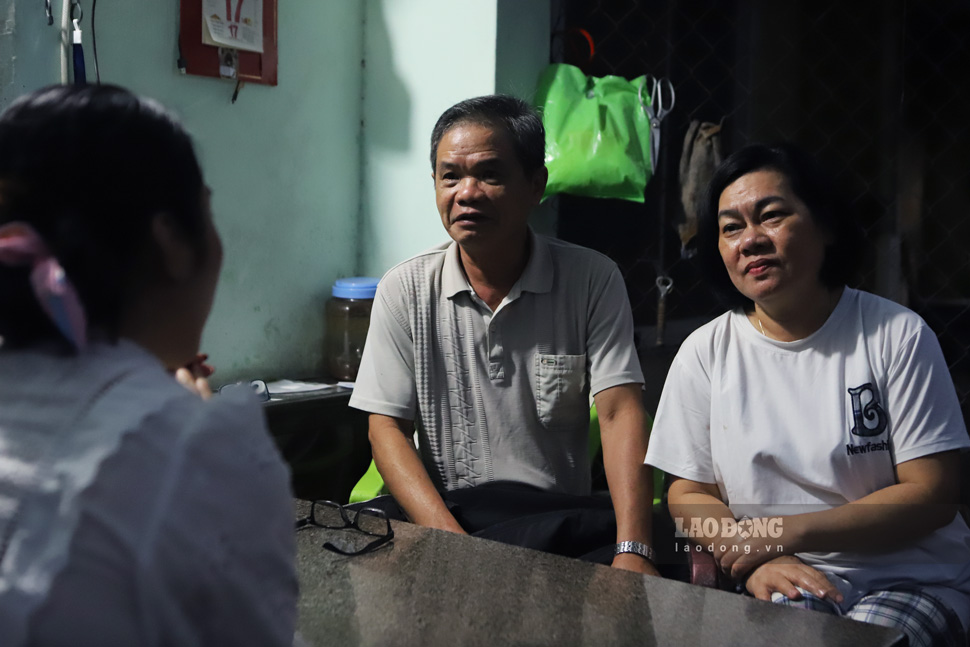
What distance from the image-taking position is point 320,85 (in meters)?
2.92

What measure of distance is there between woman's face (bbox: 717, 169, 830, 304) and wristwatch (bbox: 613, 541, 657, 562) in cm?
52

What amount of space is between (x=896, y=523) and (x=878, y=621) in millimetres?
176

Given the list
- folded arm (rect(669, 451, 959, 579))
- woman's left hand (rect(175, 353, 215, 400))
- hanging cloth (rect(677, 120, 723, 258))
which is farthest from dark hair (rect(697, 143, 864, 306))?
woman's left hand (rect(175, 353, 215, 400))

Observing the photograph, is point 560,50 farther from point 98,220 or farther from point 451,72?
point 98,220

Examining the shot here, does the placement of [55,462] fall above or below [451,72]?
below

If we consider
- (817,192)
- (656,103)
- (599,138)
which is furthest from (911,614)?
(656,103)

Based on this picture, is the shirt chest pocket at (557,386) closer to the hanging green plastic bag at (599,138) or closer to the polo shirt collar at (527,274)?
the polo shirt collar at (527,274)

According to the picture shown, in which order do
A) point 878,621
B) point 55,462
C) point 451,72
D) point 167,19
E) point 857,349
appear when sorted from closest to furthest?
point 55,462 → point 878,621 → point 857,349 → point 167,19 → point 451,72

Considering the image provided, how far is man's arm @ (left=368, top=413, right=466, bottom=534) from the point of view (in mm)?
1743

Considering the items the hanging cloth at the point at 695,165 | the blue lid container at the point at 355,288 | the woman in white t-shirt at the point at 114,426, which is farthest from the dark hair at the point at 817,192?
the blue lid container at the point at 355,288

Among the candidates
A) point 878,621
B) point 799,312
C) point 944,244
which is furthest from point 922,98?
point 878,621

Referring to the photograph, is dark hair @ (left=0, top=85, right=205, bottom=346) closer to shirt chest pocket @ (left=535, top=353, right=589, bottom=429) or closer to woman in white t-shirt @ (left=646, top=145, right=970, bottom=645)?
woman in white t-shirt @ (left=646, top=145, right=970, bottom=645)

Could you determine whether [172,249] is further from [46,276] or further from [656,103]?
[656,103]

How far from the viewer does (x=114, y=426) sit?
601 mm
